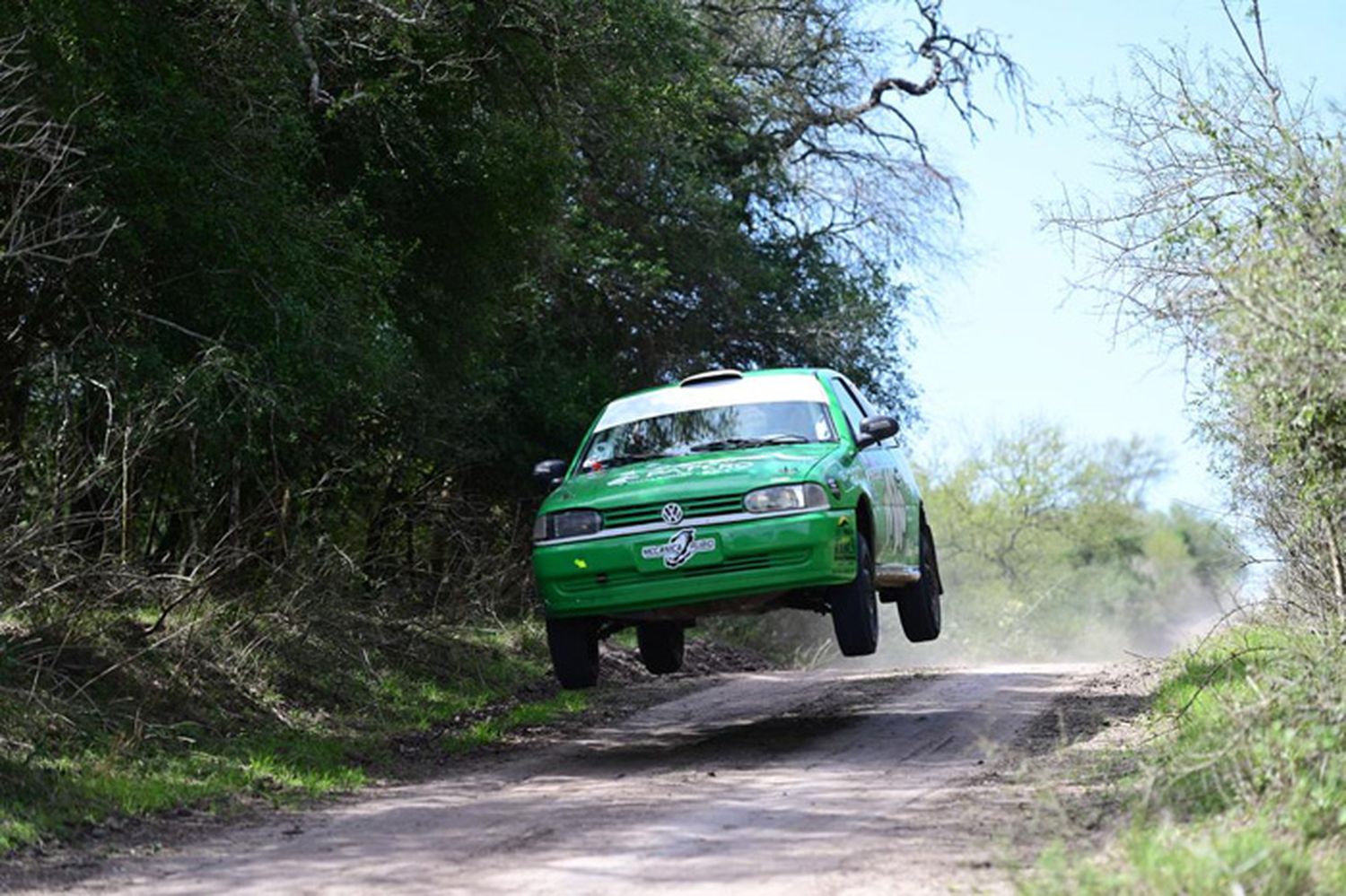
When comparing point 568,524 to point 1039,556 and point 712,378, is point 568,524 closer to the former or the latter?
point 712,378

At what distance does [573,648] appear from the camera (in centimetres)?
1223

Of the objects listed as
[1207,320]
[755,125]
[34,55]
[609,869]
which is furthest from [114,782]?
[755,125]

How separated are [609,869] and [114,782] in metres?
3.75

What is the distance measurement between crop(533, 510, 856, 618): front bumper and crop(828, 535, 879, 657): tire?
0.16 metres

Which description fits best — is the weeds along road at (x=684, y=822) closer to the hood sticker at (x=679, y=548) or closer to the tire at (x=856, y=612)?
the tire at (x=856, y=612)

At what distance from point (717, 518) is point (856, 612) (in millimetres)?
1138

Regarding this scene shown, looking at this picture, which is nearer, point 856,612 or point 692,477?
Result: point 692,477

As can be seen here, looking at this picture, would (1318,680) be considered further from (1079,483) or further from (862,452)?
(1079,483)

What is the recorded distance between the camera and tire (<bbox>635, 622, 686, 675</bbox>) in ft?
48.9

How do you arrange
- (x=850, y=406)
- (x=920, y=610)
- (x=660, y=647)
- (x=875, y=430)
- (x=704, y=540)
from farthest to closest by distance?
(x=660, y=647) → (x=920, y=610) → (x=850, y=406) → (x=875, y=430) → (x=704, y=540)

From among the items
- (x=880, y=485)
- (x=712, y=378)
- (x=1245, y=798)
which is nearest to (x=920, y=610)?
(x=880, y=485)

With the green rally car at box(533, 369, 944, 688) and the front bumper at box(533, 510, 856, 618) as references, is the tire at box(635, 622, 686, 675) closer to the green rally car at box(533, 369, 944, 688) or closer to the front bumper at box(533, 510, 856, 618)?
the green rally car at box(533, 369, 944, 688)

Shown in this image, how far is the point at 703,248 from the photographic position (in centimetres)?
2542

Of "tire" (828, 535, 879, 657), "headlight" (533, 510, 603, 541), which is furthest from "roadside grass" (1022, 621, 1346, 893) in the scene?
"headlight" (533, 510, 603, 541)
